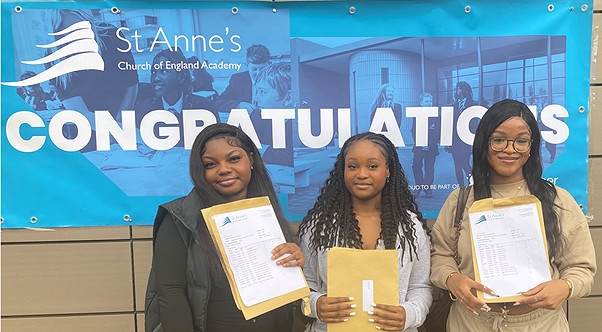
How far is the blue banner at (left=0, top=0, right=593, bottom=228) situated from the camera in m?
2.22

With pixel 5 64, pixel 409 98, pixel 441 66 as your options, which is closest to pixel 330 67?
pixel 409 98

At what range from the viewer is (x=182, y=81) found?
2244 millimetres

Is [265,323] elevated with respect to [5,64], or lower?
lower

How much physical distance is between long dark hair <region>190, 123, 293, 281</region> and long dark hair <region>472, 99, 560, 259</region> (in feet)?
2.73

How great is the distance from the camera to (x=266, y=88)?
89.6 inches

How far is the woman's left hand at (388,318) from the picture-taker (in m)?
1.53

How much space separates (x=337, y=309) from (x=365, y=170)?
536 mm

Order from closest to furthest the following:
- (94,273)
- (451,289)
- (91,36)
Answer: (451,289) < (91,36) < (94,273)

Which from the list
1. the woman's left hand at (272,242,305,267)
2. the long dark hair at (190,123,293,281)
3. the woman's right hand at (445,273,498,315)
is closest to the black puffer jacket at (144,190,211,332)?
the long dark hair at (190,123,293,281)

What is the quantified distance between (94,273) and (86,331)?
0.36 meters

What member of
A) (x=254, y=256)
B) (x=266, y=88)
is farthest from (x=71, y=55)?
(x=254, y=256)

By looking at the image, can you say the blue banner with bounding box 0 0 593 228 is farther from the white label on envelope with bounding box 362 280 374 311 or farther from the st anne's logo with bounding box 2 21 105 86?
the white label on envelope with bounding box 362 280 374 311

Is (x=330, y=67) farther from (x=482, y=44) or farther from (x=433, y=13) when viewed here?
(x=482, y=44)

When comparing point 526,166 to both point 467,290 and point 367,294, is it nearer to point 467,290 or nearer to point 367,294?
point 467,290
